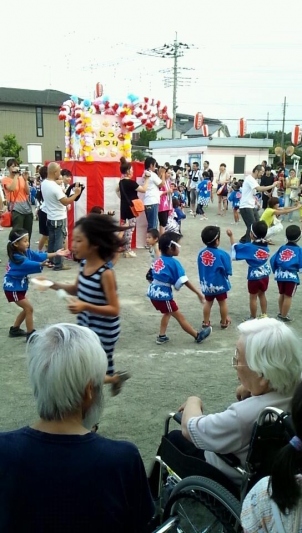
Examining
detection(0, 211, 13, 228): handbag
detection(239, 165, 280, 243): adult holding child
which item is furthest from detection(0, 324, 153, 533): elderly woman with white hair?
detection(239, 165, 280, 243): adult holding child

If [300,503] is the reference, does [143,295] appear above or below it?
below

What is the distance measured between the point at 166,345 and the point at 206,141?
30841mm

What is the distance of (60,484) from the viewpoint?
1450 millimetres

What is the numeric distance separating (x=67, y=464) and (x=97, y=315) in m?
1.91

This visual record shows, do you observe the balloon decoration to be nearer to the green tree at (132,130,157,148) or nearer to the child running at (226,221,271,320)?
the child running at (226,221,271,320)

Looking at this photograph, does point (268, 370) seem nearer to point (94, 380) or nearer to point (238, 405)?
point (238, 405)

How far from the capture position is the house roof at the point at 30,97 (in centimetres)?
4806

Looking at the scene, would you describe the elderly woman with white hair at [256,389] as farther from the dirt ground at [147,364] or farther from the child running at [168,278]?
the child running at [168,278]

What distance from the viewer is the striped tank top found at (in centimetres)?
331

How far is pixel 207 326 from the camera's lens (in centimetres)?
569

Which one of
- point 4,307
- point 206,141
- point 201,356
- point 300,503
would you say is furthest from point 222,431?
point 206,141

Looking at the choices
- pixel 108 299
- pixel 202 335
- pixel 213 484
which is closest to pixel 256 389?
pixel 213 484

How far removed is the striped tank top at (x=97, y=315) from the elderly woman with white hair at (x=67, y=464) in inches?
65.4

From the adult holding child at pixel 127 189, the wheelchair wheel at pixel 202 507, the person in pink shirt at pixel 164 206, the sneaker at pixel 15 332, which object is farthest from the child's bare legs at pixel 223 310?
the person in pink shirt at pixel 164 206
